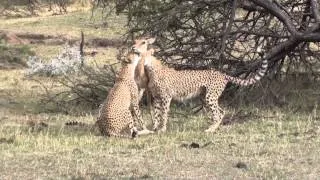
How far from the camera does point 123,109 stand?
33.7 ft

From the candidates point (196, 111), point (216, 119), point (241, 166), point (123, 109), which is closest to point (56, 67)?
point (196, 111)

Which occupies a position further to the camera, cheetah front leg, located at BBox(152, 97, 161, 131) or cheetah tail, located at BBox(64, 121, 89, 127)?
cheetah tail, located at BBox(64, 121, 89, 127)

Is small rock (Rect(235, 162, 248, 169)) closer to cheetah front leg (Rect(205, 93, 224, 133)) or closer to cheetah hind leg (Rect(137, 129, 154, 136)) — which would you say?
cheetah hind leg (Rect(137, 129, 154, 136))

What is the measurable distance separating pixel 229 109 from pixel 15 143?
503 cm

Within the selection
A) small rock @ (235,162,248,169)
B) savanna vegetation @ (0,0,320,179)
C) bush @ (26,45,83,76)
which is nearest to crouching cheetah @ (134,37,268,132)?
savanna vegetation @ (0,0,320,179)

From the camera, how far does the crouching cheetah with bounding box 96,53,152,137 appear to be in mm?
10140

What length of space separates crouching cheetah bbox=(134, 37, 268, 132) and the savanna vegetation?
0.40m

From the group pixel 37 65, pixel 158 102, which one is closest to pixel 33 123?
pixel 158 102

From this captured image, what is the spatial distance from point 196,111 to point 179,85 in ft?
5.88

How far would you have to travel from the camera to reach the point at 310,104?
529 inches

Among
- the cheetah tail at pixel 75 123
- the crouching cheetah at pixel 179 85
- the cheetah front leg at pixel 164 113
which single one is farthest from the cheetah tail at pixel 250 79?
Answer: the cheetah tail at pixel 75 123

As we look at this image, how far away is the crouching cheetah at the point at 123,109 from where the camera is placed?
10140 mm

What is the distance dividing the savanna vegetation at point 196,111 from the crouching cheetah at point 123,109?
23 centimetres

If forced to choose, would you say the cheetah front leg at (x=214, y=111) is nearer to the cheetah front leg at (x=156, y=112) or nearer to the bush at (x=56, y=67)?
the cheetah front leg at (x=156, y=112)
